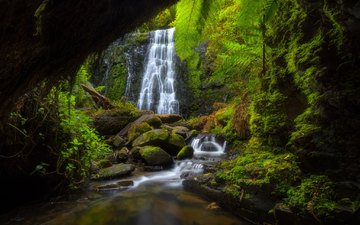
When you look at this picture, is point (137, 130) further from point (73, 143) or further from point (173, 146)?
point (73, 143)

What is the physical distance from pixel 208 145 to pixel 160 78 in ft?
27.1

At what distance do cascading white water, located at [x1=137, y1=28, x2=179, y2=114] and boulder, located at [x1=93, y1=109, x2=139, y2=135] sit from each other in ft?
13.0

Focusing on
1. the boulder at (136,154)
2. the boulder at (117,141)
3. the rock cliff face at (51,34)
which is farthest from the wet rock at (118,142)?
the rock cliff face at (51,34)

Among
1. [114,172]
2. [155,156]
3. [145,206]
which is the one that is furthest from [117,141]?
[145,206]

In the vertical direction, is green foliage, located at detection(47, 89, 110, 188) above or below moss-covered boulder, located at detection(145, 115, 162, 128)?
below

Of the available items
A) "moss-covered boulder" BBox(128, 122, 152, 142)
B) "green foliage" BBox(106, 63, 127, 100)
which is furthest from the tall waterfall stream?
"green foliage" BBox(106, 63, 127, 100)

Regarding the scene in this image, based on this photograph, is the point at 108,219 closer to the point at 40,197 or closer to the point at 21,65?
the point at 40,197

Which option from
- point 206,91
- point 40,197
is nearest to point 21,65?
point 40,197

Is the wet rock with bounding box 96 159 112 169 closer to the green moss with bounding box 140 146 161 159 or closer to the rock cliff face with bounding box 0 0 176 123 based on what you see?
the green moss with bounding box 140 146 161 159

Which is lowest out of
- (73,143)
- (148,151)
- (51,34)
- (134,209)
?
(134,209)

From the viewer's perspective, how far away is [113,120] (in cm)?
1196

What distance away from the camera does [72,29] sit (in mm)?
1513

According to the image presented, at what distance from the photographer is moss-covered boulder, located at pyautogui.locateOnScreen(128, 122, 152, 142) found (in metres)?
10.6

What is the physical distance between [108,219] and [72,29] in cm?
387
